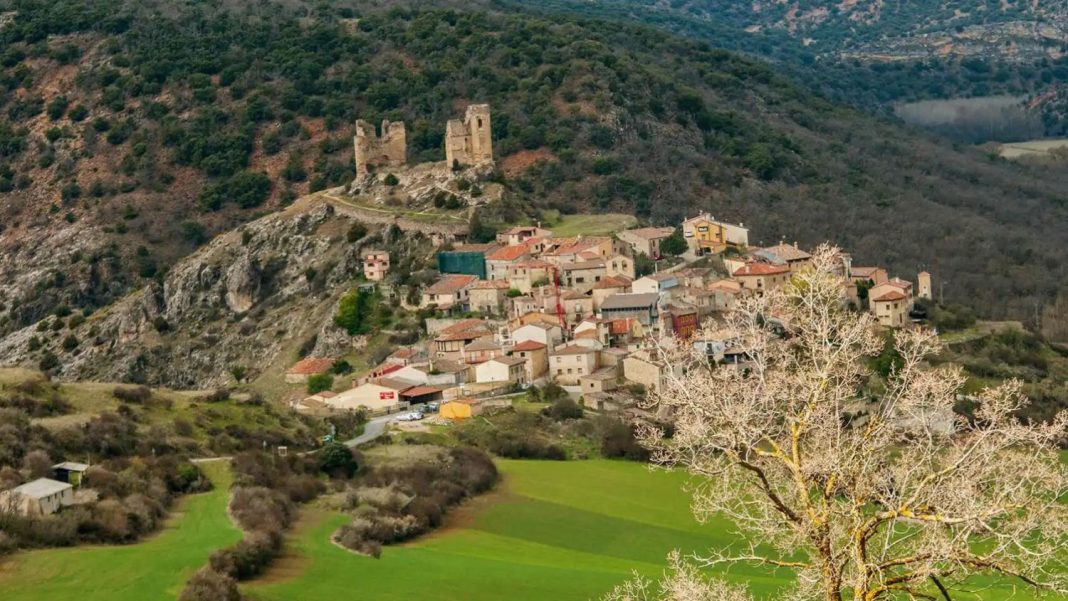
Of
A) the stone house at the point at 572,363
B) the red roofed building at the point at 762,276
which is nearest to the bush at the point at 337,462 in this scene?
the stone house at the point at 572,363

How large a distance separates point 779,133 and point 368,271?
48991 millimetres

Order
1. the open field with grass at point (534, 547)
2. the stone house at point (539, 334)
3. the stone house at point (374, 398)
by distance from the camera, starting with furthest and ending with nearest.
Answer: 1. the stone house at point (539, 334)
2. the stone house at point (374, 398)
3. the open field with grass at point (534, 547)

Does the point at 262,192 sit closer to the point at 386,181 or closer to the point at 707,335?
the point at 386,181

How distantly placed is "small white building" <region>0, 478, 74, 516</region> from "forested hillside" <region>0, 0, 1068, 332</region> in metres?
44.3

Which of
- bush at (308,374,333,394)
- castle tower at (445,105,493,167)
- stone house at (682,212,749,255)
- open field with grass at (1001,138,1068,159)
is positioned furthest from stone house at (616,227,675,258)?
open field with grass at (1001,138,1068,159)

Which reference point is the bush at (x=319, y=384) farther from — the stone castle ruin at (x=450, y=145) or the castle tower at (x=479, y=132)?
the castle tower at (x=479, y=132)

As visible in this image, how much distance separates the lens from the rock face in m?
68.1

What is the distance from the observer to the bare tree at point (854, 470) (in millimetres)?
13141

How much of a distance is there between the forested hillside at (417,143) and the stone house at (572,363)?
2227 cm

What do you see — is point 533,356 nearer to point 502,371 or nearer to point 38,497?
point 502,371

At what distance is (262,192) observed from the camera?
3821 inches

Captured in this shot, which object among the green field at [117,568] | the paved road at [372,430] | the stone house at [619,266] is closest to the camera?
the green field at [117,568]

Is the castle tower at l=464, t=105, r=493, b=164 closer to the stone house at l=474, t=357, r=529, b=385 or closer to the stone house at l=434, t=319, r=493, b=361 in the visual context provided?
the stone house at l=434, t=319, r=493, b=361

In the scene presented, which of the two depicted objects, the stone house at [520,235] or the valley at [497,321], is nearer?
the valley at [497,321]
